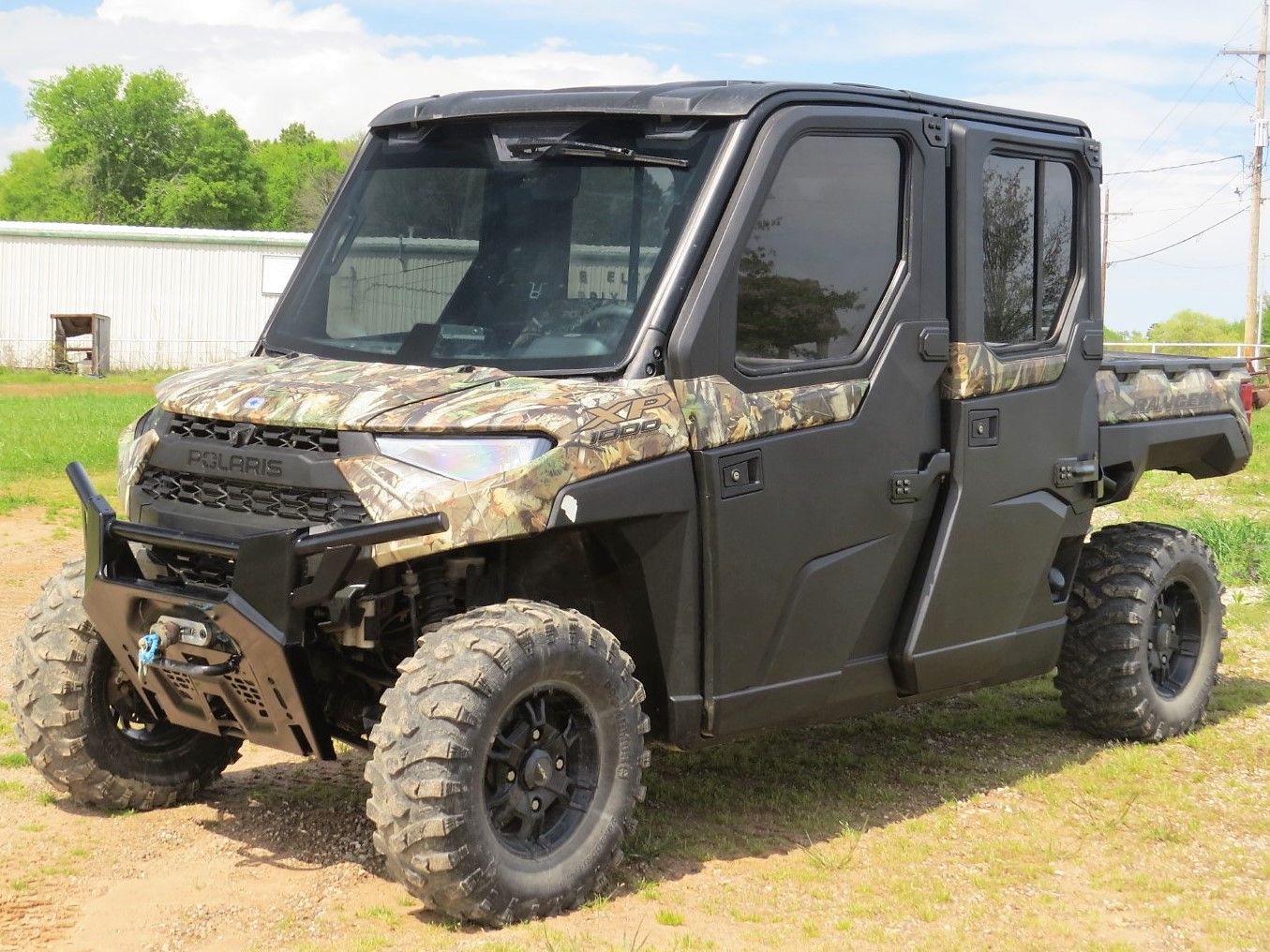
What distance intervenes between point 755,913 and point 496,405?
1733mm

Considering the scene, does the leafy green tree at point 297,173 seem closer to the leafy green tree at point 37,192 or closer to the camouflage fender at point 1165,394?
the leafy green tree at point 37,192

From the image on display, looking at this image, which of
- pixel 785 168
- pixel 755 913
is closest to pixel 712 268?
pixel 785 168

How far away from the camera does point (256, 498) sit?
16.6 feet

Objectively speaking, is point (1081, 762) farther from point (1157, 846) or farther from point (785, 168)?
point (785, 168)

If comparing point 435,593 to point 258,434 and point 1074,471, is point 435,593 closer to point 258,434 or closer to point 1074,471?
point 258,434

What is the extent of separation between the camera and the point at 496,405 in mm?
4910

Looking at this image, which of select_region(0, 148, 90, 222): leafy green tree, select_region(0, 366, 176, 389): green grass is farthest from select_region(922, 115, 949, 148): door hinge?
select_region(0, 148, 90, 222): leafy green tree

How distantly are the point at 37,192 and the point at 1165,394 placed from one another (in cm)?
9118

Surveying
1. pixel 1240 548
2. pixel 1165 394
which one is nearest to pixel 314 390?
pixel 1165 394

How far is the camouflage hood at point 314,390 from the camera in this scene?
495cm

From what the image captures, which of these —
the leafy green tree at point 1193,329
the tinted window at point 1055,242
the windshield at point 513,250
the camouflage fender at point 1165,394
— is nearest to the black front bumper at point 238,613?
the windshield at point 513,250

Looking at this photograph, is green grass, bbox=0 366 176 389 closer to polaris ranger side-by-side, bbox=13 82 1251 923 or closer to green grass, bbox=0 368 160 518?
green grass, bbox=0 368 160 518

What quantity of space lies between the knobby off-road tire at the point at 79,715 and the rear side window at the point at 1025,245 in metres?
3.42

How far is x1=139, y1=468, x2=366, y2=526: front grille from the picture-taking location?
487 cm
